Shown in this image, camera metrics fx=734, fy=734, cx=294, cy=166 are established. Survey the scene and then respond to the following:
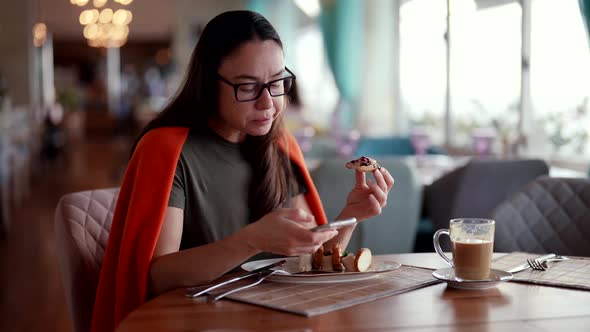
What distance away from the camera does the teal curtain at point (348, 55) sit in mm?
7234

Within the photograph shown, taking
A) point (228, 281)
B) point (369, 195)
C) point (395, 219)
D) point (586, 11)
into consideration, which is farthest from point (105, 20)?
point (228, 281)

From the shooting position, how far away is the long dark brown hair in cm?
159

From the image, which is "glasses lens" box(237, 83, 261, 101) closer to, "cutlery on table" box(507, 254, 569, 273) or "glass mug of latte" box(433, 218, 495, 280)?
"glass mug of latte" box(433, 218, 495, 280)

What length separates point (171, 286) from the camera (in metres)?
1.43

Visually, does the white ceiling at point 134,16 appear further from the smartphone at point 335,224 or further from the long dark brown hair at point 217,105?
the smartphone at point 335,224

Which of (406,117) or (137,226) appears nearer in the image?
(137,226)

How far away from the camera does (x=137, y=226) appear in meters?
1.47

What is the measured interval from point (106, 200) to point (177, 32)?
1103cm

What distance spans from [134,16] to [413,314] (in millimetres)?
17527

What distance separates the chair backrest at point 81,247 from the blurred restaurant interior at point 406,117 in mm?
335

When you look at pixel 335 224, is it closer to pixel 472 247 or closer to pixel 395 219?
pixel 472 247

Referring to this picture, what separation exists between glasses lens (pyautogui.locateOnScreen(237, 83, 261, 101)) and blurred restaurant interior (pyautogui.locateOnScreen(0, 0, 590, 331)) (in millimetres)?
262

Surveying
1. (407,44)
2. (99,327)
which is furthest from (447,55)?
(99,327)

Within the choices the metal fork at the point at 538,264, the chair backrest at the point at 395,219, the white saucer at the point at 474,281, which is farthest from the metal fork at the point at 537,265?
the chair backrest at the point at 395,219
